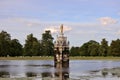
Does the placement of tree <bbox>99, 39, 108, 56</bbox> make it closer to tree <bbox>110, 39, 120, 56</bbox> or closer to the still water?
tree <bbox>110, 39, 120, 56</bbox>

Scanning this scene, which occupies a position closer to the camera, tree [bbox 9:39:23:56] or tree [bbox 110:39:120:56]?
tree [bbox 9:39:23:56]

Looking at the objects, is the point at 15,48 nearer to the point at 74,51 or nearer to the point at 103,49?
the point at 103,49

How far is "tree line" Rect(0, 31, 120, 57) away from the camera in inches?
5699

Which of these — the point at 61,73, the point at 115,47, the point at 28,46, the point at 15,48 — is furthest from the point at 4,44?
the point at 61,73

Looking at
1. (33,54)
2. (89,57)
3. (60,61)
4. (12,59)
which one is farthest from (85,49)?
(60,61)

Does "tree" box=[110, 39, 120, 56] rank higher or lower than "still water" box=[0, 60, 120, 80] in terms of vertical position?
higher

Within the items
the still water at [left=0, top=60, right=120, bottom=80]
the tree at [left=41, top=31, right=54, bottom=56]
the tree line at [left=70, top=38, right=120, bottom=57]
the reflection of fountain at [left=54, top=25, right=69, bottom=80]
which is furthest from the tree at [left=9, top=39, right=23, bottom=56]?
the still water at [left=0, top=60, right=120, bottom=80]

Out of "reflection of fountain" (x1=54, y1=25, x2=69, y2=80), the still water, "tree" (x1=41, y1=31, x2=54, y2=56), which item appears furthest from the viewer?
"tree" (x1=41, y1=31, x2=54, y2=56)

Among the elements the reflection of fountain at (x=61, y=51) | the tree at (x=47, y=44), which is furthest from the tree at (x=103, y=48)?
the reflection of fountain at (x=61, y=51)

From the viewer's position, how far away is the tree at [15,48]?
477 feet

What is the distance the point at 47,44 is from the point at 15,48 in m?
14.5

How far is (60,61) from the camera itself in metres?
79.5

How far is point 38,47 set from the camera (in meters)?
149

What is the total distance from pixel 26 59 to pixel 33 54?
505cm
